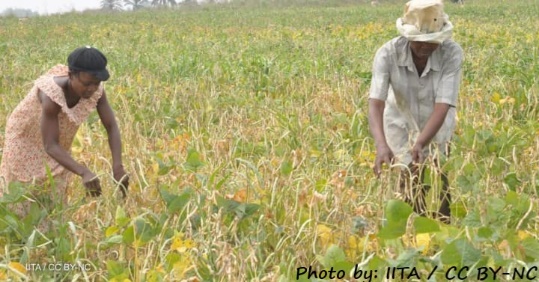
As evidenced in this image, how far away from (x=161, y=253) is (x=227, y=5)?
34.3m

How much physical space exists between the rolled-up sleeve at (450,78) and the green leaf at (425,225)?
3.48 ft

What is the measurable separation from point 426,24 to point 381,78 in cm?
33

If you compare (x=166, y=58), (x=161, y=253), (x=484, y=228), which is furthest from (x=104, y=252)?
(x=166, y=58)

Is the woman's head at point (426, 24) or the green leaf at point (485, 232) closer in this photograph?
the green leaf at point (485, 232)

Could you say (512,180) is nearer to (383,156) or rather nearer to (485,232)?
(383,156)

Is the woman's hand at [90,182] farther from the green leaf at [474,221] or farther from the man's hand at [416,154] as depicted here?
the green leaf at [474,221]

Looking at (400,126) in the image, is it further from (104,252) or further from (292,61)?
(292,61)

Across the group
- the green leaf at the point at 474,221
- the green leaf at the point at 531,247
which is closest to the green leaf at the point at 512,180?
the green leaf at the point at 474,221

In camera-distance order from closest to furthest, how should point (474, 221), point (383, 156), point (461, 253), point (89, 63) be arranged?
point (461, 253)
point (474, 221)
point (89, 63)
point (383, 156)

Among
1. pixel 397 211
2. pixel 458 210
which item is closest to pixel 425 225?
pixel 397 211

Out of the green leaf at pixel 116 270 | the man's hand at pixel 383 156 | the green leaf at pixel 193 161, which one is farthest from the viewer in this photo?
the man's hand at pixel 383 156

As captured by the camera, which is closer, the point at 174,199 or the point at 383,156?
the point at 174,199

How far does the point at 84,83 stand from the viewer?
332 centimetres

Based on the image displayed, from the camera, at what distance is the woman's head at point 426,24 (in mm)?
3307
